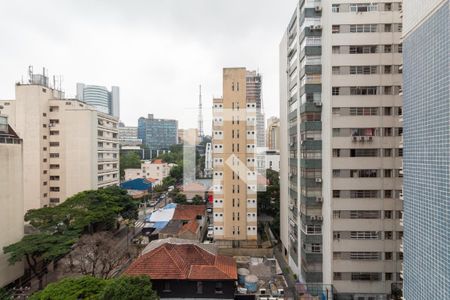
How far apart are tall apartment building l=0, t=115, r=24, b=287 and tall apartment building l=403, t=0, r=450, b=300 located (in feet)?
63.3

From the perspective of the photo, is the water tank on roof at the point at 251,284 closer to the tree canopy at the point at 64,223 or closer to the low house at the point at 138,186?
the tree canopy at the point at 64,223

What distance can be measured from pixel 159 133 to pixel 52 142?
6346cm

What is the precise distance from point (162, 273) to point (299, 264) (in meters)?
7.92

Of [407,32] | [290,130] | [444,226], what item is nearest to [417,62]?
[407,32]

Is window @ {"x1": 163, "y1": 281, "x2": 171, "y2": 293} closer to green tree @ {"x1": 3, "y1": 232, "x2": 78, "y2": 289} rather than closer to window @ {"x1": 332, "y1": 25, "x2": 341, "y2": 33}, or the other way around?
green tree @ {"x1": 3, "y1": 232, "x2": 78, "y2": 289}

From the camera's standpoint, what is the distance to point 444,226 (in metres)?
6.57

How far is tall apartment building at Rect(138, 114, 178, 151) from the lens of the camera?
84.8m

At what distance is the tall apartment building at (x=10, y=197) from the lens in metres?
14.6

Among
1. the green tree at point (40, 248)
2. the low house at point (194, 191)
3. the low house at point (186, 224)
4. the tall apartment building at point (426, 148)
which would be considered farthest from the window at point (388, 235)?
the low house at point (194, 191)

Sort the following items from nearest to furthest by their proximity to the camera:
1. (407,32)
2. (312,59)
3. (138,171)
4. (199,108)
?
1. (407,32)
2. (312,59)
3. (199,108)
4. (138,171)

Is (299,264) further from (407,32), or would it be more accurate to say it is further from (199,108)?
(199,108)

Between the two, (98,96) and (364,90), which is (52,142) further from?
(98,96)

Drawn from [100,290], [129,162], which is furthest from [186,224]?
[129,162]

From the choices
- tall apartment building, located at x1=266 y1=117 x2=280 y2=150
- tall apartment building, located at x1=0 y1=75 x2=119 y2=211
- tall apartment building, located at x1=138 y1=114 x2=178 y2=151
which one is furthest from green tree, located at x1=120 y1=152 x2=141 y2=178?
tall apartment building, located at x1=266 y1=117 x2=280 y2=150
